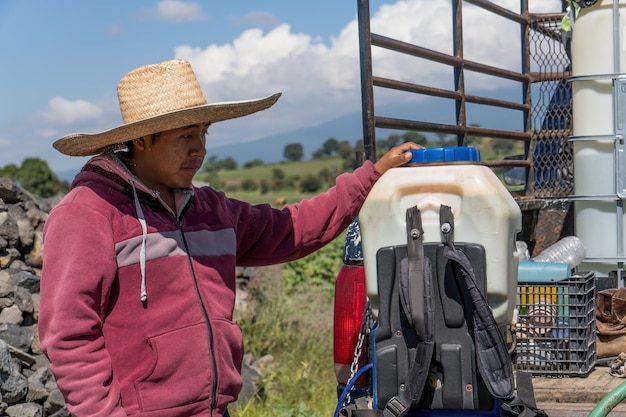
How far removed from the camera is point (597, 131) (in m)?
4.17

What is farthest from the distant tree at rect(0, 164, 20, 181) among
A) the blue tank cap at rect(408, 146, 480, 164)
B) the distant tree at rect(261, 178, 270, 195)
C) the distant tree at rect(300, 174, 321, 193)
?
the blue tank cap at rect(408, 146, 480, 164)

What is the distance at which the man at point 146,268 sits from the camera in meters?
2.58

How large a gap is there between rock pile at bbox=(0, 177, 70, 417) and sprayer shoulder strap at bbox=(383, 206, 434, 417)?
10.9ft

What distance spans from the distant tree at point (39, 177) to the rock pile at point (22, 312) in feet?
79.9

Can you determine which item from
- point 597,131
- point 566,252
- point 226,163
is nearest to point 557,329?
point 566,252

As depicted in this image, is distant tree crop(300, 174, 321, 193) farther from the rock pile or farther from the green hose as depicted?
the green hose

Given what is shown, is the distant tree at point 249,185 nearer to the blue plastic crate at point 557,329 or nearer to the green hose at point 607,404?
the blue plastic crate at point 557,329

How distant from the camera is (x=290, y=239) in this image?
3.29 meters

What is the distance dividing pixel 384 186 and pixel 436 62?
9.40 feet

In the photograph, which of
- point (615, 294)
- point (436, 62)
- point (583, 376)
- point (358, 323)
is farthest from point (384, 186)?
point (436, 62)

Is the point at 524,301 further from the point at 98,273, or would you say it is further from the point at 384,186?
the point at 98,273

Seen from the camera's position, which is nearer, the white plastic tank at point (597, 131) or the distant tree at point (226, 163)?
the white plastic tank at point (597, 131)

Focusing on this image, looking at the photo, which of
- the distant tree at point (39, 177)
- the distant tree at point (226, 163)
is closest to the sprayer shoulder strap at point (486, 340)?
the distant tree at point (39, 177)

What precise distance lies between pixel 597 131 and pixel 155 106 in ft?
7.39
